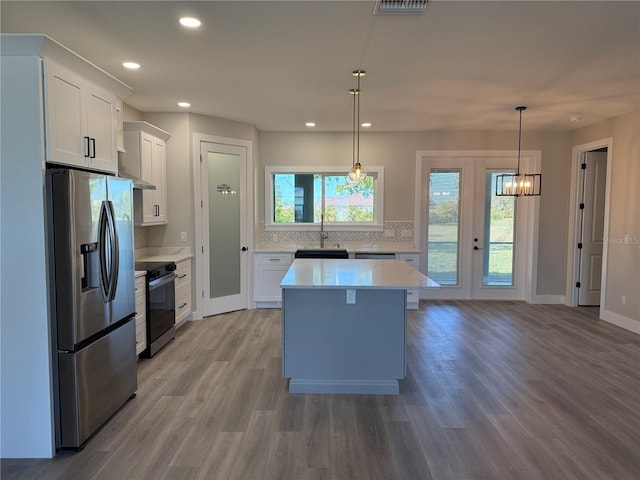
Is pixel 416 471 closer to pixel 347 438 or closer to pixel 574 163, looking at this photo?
pixel 347 438

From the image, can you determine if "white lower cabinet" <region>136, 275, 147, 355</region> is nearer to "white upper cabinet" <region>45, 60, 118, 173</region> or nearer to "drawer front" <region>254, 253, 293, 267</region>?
"white upper cabinet" <region>45, 60, 118, 173</region>

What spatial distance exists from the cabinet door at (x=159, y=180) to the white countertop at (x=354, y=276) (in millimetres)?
1928

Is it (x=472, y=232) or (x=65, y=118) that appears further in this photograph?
(x=472, y=232)

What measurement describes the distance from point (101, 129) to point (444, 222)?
5.13 metres

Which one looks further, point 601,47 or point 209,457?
point 601,47

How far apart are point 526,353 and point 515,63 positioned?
2.88 meters

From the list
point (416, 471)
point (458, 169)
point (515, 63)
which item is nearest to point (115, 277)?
point (416, 471)

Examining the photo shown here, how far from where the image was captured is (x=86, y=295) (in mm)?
2322

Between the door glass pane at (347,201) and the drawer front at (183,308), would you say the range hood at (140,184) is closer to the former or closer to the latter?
the drawer front at (183,308)

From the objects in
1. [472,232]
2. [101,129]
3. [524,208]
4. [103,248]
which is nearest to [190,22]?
[101,129]

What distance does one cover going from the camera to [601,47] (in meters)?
2.91

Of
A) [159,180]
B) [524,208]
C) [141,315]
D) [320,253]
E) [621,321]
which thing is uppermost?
[159,180]

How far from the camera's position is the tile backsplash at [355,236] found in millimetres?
6203

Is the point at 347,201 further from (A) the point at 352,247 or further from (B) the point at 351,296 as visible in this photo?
→ (B) the point at 351,296
